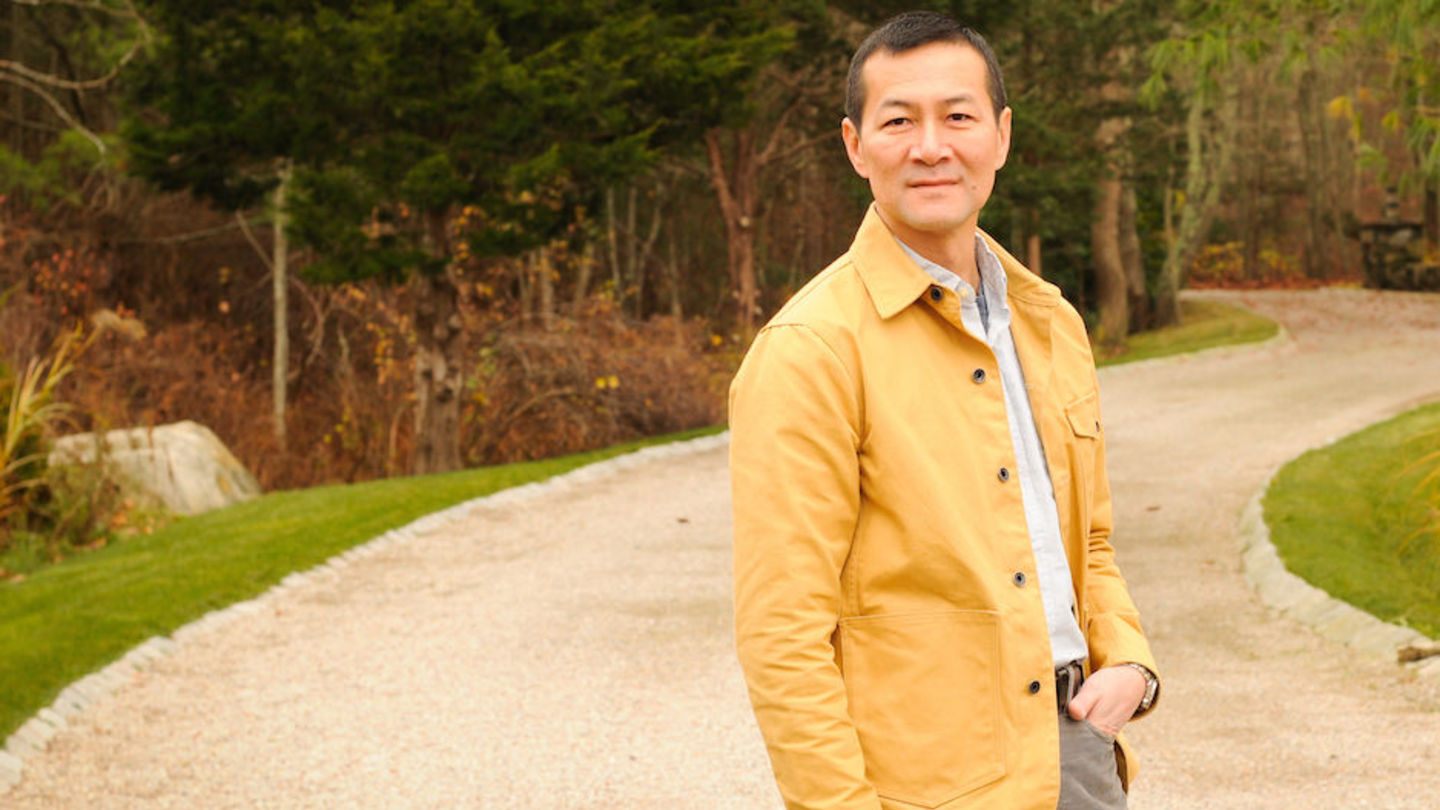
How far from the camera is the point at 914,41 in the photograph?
2.28 meters

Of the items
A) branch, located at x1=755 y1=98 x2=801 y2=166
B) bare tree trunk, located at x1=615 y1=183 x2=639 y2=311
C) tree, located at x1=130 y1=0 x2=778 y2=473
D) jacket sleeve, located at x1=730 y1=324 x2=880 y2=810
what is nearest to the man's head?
jacket sleeve, located at x1=730 y1=324 x2=880 y2=810

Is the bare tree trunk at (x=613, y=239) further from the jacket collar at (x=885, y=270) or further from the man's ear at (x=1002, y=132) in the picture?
the jacket collar at (x=885, y=270)

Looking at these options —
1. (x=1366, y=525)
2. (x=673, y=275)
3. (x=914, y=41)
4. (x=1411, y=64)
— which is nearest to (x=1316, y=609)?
(x=1366, y=525)

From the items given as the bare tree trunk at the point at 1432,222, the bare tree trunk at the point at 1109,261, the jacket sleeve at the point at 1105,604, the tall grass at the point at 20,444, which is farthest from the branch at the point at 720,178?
the bare tree trunk at the point at 1432,222

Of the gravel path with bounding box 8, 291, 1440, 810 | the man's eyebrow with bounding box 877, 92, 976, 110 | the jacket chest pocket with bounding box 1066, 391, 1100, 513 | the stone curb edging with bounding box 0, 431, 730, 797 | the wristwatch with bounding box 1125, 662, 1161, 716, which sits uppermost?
the man's eyebrow with bounding box 877, 92, 976, 110

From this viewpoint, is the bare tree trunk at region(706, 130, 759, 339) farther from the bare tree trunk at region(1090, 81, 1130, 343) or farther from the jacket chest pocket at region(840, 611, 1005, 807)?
the jacket chest pocket at region(840, 611, 1005, 807)

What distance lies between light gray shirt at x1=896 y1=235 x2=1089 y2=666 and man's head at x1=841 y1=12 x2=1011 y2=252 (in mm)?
86

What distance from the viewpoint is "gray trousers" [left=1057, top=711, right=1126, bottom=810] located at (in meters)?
2.37

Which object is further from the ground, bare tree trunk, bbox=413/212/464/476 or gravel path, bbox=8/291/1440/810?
bare tree trunk, bbox=413/212/464/476

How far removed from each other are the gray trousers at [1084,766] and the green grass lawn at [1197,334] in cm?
2108

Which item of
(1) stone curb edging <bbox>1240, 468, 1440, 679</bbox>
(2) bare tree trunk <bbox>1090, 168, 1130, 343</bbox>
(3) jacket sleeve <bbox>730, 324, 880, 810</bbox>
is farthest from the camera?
(2) bare tree trunk <bbox>1090, 168, 1130, 343</bbox>

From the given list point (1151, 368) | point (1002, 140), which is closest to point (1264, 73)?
point (1151, 368)

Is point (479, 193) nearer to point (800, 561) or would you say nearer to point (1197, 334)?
point (800, 561)

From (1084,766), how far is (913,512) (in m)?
Answer: 0.55
